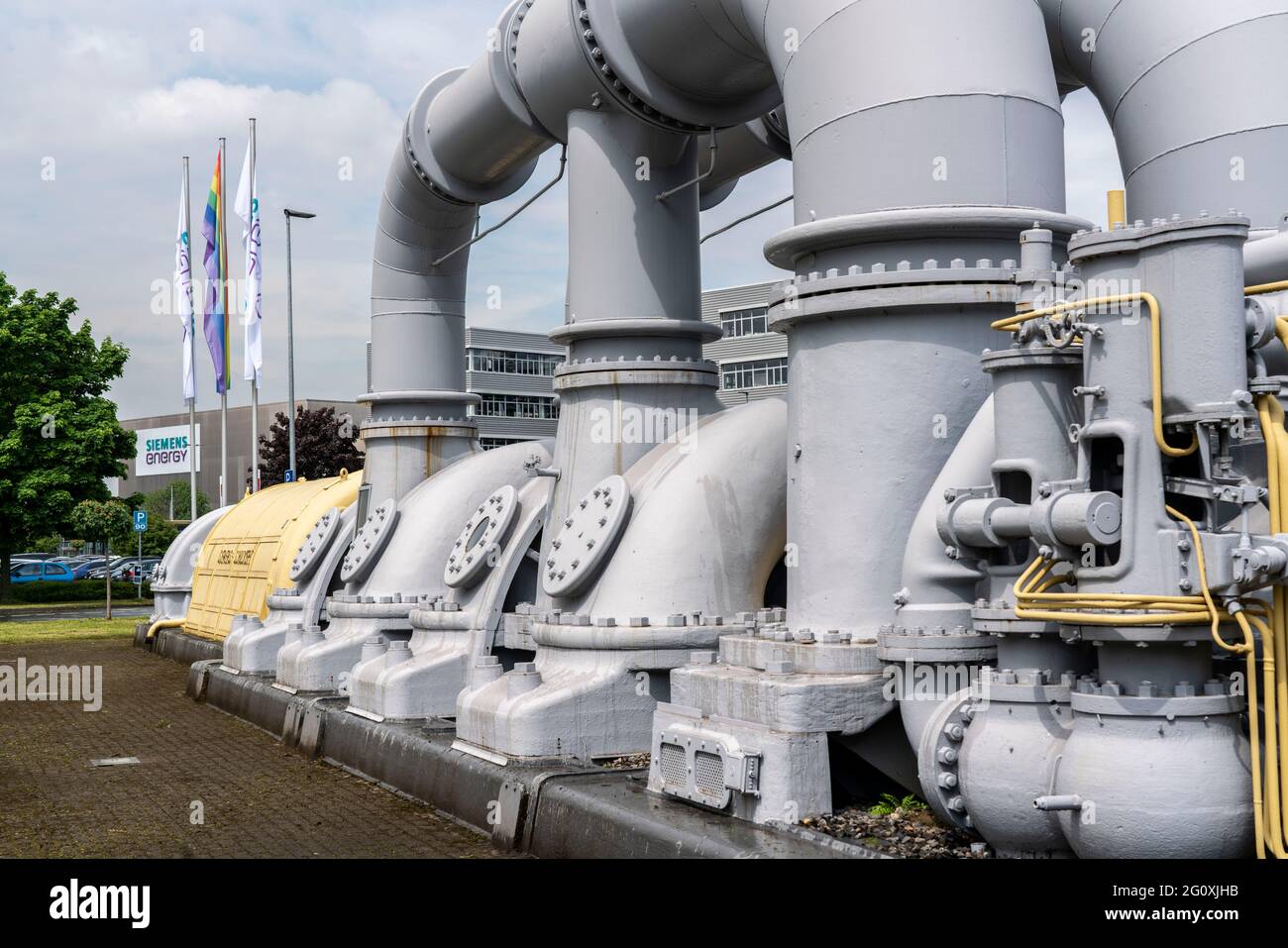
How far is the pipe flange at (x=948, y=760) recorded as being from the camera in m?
5.58

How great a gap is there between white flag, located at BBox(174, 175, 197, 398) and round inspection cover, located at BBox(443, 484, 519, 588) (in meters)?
20.2

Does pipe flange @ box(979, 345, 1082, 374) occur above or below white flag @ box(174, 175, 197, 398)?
below

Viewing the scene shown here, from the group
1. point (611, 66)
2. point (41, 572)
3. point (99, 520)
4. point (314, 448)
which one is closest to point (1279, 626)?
point (611, 66)

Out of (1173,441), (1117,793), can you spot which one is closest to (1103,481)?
(1173,441)

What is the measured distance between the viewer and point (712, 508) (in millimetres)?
8492

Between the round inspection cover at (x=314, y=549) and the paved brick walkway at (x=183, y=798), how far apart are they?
1655 mm

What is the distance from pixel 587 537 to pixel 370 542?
4.58m

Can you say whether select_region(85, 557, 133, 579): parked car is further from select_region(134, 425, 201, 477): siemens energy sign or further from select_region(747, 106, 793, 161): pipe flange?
select_region(747, 106, 793, 161): pipe flange

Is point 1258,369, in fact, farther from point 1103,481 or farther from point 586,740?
point 586,740

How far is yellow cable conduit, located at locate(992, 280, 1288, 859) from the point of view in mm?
4625

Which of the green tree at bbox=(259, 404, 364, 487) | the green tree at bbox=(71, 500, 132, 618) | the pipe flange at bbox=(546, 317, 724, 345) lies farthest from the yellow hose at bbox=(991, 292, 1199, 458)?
the green tree at bbox=(259, 404, 364, 487)

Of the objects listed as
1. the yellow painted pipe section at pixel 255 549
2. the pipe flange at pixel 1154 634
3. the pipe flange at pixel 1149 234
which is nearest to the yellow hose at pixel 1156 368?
the pipe flange at pixel 1149 234

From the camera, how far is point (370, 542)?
1291 cm

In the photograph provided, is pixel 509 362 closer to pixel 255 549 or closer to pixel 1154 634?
pixel 255 549
